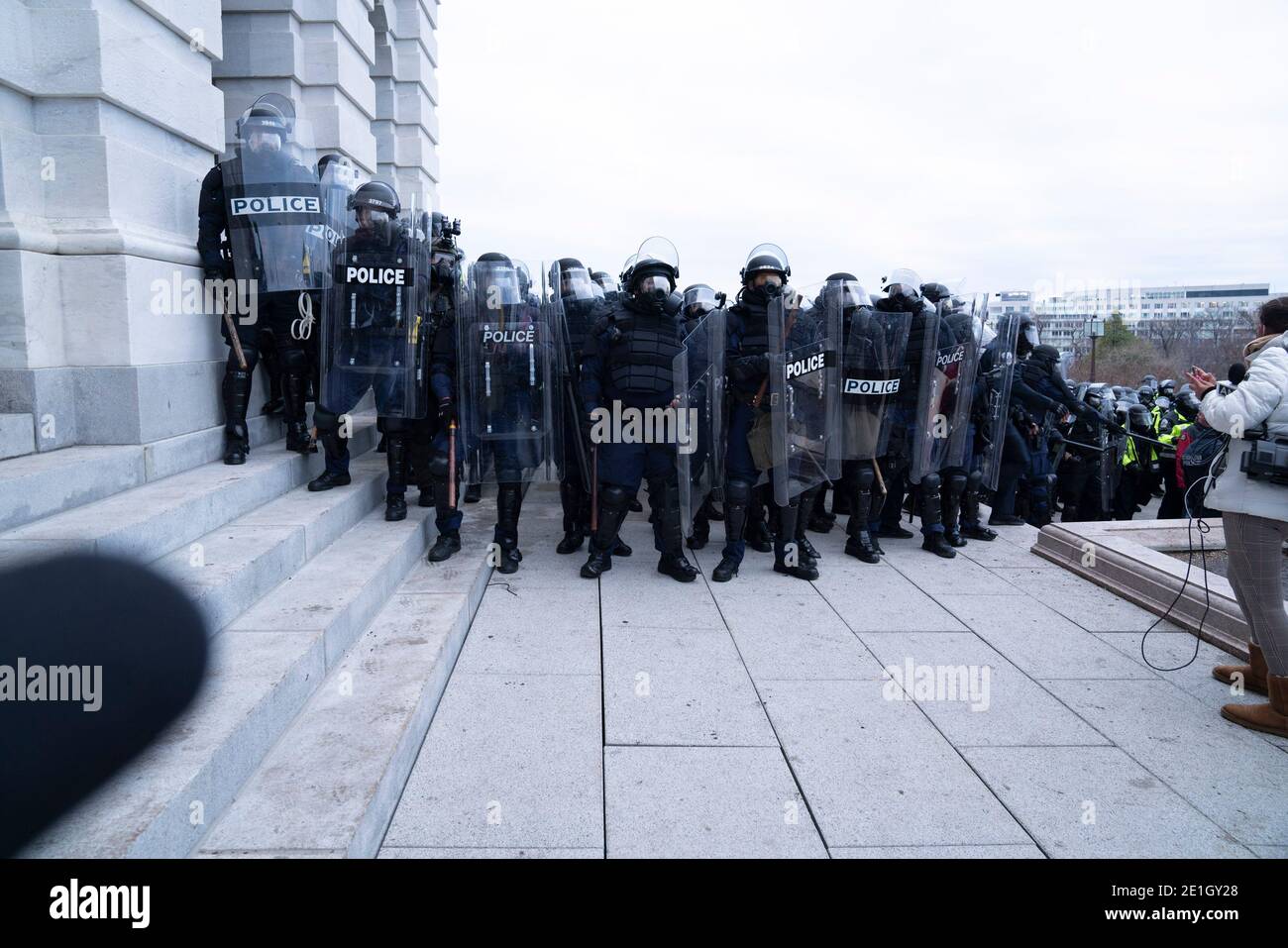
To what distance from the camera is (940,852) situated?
9.09 feet

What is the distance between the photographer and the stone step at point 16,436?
12.9 ft

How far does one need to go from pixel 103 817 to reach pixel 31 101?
4.13 m

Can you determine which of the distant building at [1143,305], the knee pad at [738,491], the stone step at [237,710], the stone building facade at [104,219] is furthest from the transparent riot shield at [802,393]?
the distant building at [1143,305]

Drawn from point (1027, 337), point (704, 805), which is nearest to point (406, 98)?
point (1027, 337)

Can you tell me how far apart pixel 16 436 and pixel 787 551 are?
457cm

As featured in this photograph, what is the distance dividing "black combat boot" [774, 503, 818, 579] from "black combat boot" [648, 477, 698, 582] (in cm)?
68

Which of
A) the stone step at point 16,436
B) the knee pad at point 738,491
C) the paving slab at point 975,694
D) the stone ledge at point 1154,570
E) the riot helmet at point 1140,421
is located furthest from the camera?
the riot helmet at point 1140,421

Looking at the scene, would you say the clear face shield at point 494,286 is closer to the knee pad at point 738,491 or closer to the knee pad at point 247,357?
the knee pad at point 247,357

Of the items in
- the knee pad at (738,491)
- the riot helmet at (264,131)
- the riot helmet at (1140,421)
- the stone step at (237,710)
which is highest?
the riot helmet at (264,131)

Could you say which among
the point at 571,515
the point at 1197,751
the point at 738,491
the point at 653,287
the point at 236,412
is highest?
the point at 653,287

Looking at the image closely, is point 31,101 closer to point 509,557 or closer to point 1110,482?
point 509,557

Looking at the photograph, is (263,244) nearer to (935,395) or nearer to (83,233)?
(83,233)

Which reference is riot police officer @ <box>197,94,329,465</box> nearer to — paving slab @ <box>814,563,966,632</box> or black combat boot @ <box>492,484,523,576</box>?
black combat boot @ <box>492,484,523,576</box>

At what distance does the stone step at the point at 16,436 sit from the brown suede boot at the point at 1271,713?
580 cm
